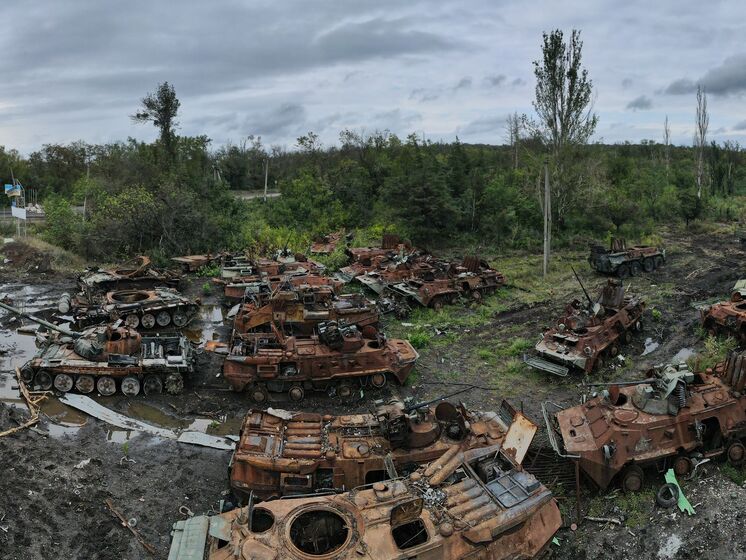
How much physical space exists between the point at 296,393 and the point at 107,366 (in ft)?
15.0

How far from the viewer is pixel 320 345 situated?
14094 mm

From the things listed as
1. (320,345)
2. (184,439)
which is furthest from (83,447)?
(320,345)

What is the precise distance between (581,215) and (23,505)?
32.2 metres

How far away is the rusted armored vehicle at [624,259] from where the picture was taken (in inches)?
987

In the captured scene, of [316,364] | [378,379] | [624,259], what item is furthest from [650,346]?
[316,364]

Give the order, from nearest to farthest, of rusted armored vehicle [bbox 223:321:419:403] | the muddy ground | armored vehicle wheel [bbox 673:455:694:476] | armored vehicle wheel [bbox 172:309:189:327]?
the muddy ground → armored vehicle wheel [bbox 673:455:694:476] → rusted armored vehicle [bbox 223:321:419:403] → armored vehicle wheel [bbox 172:309:189:327]

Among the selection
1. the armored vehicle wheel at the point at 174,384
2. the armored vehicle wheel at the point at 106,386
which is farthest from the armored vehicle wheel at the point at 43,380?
the armored vehicle wheel at the point at 174,384

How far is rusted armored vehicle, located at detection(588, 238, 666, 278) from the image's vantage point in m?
25.1

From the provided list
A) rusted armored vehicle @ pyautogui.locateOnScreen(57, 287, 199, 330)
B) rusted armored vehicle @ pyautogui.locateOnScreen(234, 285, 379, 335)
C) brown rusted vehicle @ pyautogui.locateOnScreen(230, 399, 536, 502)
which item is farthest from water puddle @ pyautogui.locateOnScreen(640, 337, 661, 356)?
rusted armored vehicle @ pyautogui.locateOnScreen(57, 287, 199, 330)

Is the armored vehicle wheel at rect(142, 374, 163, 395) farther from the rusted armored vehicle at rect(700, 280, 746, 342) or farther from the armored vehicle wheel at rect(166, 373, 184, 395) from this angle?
the rusted armored vehicle at rect(700, 280, 746, 342)

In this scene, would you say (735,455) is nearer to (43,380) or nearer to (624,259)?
(43,380)

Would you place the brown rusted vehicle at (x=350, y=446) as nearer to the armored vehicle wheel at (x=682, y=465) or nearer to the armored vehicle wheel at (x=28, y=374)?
the armored vehicle wheel at (x=682, y=465)

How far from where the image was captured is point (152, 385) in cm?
1424

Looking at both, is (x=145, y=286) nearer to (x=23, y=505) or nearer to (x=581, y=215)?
(x=23, y=505)
